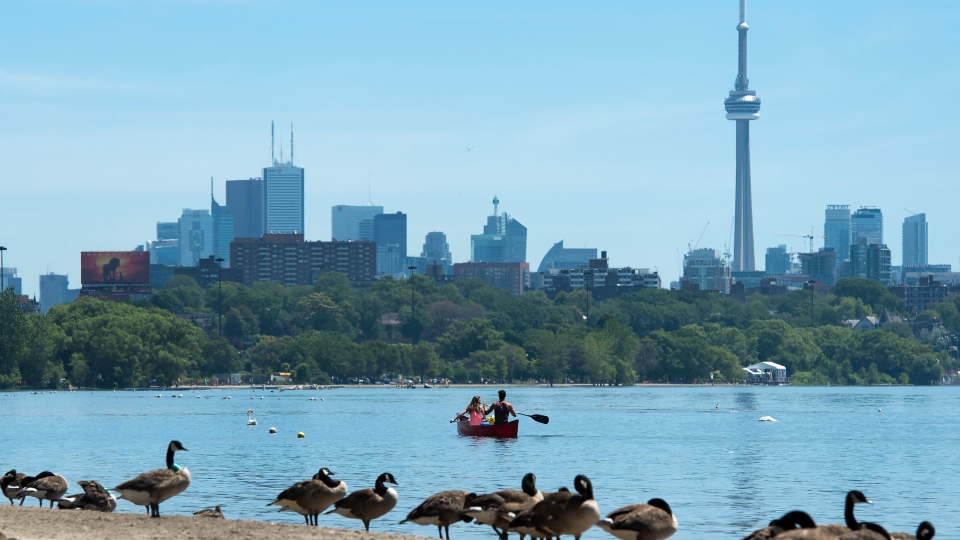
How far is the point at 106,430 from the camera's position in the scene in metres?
90.4

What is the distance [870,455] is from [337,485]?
42.2m

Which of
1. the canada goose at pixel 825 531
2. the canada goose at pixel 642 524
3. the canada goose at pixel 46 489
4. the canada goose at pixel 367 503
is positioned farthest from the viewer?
the canada goose at pixel 46 489

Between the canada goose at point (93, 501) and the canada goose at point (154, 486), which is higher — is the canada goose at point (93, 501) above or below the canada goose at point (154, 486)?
below

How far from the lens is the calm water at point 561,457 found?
45.5m

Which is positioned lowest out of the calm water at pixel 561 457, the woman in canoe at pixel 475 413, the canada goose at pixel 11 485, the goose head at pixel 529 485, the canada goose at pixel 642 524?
the calm water at pixel 561 457

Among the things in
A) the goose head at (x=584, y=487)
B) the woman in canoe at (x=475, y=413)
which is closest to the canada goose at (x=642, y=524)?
the goose head at (x=584, y=487)

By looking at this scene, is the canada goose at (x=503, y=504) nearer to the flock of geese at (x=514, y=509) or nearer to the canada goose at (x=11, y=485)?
the flock of geese at (x=514, y=509)

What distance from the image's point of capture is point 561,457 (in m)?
66.7

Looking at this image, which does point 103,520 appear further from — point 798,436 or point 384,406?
point 384,406

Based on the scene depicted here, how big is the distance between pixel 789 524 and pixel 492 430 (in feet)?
169

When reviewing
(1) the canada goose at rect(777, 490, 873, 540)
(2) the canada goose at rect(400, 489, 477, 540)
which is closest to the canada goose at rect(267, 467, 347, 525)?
(2) the canada goose at rect(400, 489, 477, 540)

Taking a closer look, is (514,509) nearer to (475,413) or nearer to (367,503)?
(367,503)

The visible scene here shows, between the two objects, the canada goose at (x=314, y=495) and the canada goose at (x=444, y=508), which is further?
the canada goose at (x=314, y=495)

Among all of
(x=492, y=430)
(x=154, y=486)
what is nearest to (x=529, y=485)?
(x=154, y=486)
